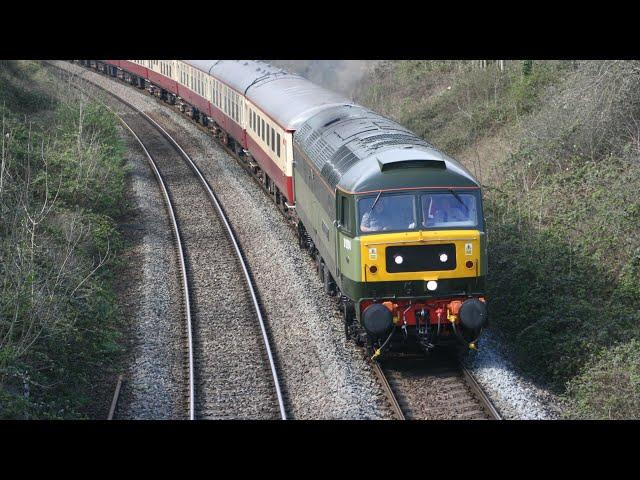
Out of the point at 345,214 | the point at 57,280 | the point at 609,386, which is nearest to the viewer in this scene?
the point at 609,386

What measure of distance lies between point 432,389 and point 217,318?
4710mm

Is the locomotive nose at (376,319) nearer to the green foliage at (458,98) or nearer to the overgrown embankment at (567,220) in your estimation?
the overgrown embankment at (567,220)

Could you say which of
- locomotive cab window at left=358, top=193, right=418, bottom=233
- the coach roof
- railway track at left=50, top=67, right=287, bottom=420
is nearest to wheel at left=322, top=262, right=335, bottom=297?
railway track at left=50, top=67, right=287, bottom=420

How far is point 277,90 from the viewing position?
23953 millimetres

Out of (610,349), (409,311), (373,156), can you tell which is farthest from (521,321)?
(373,156)

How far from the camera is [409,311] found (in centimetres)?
1216

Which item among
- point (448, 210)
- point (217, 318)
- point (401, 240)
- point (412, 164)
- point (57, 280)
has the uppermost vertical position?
point (412, 164)

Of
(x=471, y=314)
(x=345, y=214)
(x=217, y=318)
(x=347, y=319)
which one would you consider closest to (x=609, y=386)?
(x=471, y=314)

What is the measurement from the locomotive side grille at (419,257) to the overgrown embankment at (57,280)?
431 centimetres

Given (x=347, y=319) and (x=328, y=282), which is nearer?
(x=347, y=319)

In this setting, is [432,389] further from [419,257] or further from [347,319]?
[347,319]

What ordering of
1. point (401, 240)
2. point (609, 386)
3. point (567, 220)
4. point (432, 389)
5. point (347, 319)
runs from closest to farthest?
point (609, 386)
point (401, 240)
point (432, 389)
point (347, 319)
point (567, 220)

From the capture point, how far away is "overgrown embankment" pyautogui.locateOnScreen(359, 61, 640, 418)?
12633 mm
